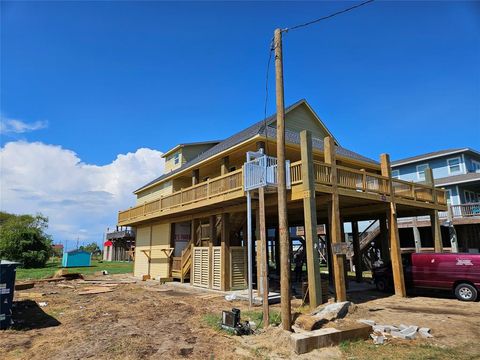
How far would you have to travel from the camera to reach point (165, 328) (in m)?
9.34

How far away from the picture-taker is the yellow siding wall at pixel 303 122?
20.5 meters

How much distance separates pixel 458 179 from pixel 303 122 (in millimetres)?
15482

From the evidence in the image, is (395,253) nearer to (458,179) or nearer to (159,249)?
(159,249)

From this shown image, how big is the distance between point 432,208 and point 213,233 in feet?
38.7

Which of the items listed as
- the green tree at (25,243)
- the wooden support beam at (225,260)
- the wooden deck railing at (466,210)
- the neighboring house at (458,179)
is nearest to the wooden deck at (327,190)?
the wooden support beam at (225,260)

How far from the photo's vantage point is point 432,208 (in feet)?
59.7

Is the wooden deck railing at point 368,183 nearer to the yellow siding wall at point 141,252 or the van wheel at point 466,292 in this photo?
the van wheel at point 466,292

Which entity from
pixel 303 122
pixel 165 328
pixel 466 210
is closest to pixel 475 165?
pixel 466 210

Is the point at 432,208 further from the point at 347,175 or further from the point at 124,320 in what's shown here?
the point at 124,320

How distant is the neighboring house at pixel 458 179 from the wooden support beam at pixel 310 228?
19.5 meters

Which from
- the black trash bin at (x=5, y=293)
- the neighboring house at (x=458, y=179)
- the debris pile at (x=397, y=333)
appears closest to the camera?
the debris pile at (x=397, y=333)

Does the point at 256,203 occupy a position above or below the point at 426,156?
below

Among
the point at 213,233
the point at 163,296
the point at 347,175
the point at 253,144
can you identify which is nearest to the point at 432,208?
the point at 347,175

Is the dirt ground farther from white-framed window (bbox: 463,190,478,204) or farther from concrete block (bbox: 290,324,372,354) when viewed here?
white-framed window (bbox: 463,190,478,204)
